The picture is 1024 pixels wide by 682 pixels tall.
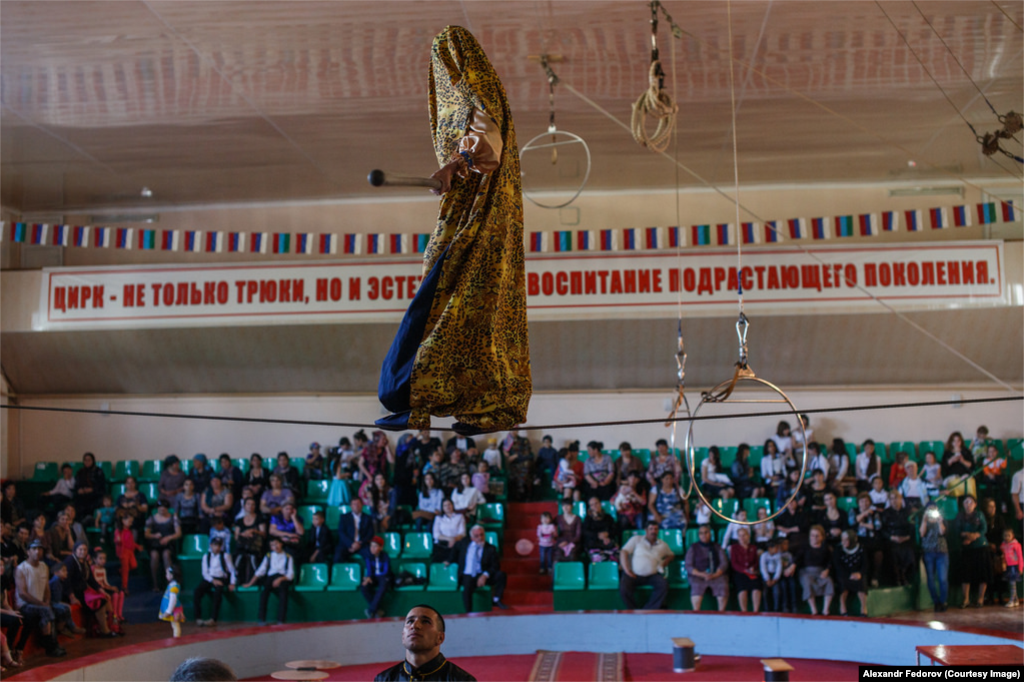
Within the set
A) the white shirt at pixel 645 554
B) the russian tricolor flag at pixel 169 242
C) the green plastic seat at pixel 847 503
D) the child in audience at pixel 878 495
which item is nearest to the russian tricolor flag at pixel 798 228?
the child in audience at pixel 878 495

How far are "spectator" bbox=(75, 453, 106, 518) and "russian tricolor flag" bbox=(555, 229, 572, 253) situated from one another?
5873 millimetres

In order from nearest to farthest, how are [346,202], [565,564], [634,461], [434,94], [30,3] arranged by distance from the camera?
[434,94] < [30,3] < [565,564] < [634,461] < [346,202]

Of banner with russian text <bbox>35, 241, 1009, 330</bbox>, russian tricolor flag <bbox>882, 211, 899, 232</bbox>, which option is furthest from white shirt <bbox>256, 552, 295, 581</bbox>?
russian tricolor flag <bbox>882, 211, 899, 232</bbox>

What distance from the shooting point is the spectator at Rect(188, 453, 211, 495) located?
389 inches

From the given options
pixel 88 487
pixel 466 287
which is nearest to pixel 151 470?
pixel 88 487

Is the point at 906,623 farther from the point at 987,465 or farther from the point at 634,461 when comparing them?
the point at 634,461

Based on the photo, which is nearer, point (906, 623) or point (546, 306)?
point (906, 623)

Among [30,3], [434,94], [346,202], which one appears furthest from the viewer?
[346,202]

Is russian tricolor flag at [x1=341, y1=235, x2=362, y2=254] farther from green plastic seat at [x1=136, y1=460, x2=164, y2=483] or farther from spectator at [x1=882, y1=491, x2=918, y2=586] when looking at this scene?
spectator at [x1=882, y1=491, x2=918, y2=586]

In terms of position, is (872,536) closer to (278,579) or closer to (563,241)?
(563,241)

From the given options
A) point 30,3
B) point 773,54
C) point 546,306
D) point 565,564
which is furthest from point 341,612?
point 773,54

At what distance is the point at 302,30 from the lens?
267 inches

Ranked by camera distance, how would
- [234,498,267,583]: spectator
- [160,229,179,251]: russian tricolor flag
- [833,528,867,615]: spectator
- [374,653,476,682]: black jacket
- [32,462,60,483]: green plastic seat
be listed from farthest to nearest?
[32,462,60,483]: green plastic seat
[160,229,179,251]: russian tricolor flag
[234,498,267,583]: spectator
[833,528,867,615]: spectator
[374,653,476,682]: black jacket

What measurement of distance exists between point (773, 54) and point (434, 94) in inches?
195
